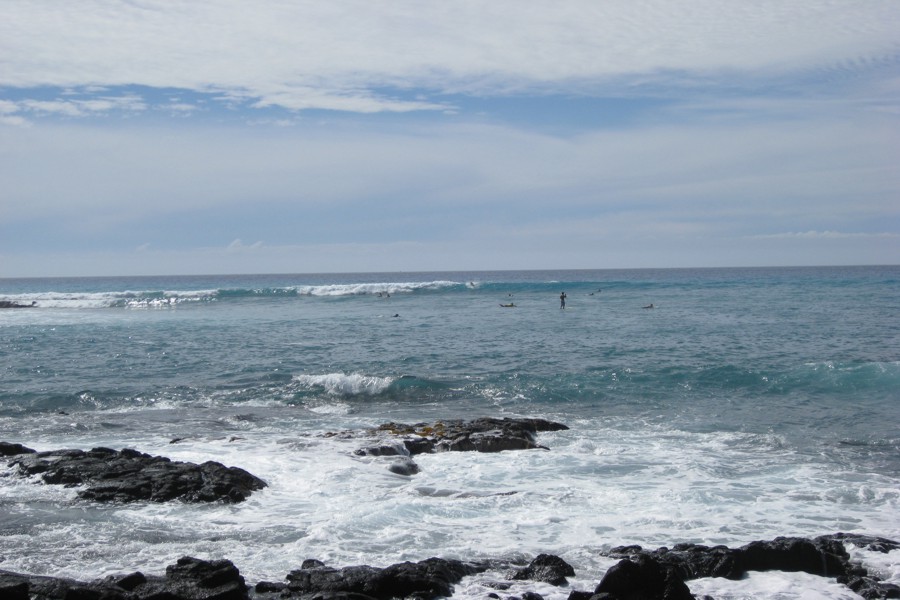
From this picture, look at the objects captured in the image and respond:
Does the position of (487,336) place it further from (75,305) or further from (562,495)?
(75,305)

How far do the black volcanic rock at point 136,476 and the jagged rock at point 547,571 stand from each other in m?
5.13

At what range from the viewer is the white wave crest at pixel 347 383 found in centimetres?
2331

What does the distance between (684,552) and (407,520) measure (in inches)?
151

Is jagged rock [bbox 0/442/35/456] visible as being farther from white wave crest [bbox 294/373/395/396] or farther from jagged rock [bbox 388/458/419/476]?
white wave crest [bbox 294/373/395/396]

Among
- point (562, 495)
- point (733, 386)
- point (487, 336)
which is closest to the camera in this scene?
point (562, 495)

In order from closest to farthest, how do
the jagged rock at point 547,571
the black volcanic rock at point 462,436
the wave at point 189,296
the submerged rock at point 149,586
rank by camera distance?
the submerged rock at point 149,586 → the jagged rock at point 547,571 → the black volcanic rock at point 462,436 → the wave at point 189,296

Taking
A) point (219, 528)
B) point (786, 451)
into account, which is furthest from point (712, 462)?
point (219, 528)

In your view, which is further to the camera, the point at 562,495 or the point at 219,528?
the point at 562,495

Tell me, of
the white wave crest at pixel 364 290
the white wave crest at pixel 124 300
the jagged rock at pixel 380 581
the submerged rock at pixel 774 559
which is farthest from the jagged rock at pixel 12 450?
the white wave crest at pixel 364 290

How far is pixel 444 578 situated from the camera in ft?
28.4

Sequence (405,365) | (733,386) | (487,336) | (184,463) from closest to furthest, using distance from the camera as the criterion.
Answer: (184,463) → (733,386) → (405,365) → (487,336)

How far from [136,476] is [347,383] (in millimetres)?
11370

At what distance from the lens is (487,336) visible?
1437 inches

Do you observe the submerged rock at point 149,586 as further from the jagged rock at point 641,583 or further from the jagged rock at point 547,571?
the jagged rock at point 641,583
